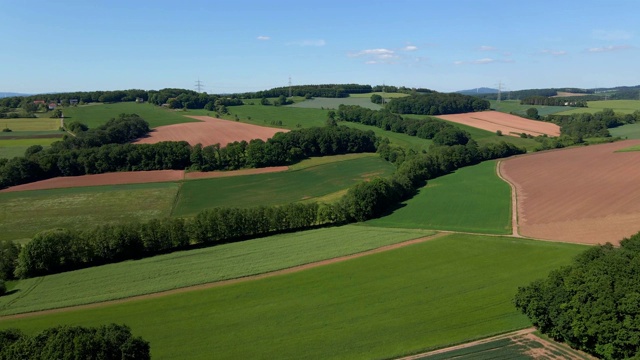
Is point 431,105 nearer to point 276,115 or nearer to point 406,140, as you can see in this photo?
point 406,140

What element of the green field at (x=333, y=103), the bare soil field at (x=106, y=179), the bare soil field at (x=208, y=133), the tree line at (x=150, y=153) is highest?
the green field at (x=333, y=103)

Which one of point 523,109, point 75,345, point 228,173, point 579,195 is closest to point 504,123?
point 523,109

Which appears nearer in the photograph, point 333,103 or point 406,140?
point 406,140

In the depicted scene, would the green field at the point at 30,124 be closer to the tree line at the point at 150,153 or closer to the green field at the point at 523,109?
the tree line at the point at 150,153

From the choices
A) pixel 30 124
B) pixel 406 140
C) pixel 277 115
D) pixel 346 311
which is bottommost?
pixel 346 311

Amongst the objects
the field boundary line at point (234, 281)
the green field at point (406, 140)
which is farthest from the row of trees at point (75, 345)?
the green field at point (406, 140)

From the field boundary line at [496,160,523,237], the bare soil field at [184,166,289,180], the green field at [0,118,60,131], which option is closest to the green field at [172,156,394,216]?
the bare soil field at [184,166,289,180]

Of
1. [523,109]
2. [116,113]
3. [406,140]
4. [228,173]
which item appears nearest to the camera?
[228,173]
